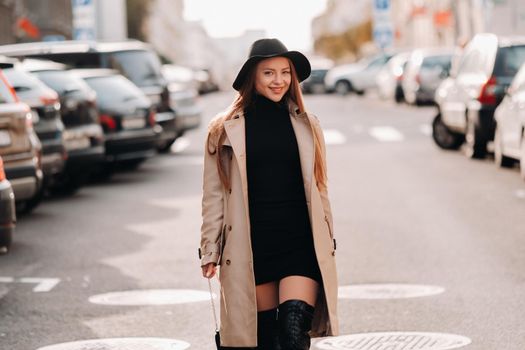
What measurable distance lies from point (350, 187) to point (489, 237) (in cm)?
490

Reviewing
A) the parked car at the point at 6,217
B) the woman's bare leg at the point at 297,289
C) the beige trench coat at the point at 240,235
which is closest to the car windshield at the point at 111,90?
the parked car at the point at 6,217

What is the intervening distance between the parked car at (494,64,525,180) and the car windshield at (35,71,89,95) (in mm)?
4902

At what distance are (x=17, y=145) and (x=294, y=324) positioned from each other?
23.1 ft

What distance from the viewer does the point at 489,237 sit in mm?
10969

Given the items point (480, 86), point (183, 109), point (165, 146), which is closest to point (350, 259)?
point (480, 86)

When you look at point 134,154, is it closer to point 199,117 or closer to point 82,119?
point 82,119

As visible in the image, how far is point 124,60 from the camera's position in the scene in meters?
21.1

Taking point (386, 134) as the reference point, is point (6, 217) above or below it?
above

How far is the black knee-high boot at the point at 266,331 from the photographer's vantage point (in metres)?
5.39

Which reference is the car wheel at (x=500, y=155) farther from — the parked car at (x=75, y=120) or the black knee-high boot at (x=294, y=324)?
the black knee-high boot at (x=294, y=324)

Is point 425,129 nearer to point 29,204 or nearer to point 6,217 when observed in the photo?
point 29,204

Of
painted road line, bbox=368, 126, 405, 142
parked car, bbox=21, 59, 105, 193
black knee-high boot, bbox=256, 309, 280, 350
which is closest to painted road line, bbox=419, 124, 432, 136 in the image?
painted road line, bbox=368, 126, 405, 142

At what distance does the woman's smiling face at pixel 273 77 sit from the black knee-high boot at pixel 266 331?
0.84 meters

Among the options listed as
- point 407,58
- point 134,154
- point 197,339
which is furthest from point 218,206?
point 407,58
